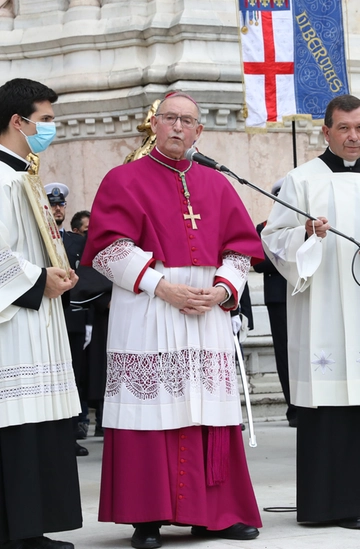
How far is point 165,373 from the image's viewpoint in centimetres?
602

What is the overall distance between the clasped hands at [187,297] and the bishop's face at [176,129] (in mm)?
682

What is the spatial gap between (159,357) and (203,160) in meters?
0.94

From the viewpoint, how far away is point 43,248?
5.88 m

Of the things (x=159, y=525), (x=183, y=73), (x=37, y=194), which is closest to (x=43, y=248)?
(x=37, y=194)

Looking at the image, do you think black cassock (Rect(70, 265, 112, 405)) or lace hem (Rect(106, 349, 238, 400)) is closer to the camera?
lace hem (Rect(106, 349, 238, 400))

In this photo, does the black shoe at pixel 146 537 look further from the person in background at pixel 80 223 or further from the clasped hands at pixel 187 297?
the person in background at pixel 80 223

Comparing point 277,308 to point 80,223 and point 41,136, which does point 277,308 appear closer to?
point 80,223

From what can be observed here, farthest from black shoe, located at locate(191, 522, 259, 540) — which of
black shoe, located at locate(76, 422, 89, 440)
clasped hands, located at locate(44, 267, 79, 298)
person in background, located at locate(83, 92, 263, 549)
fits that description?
black shoe, located at locate(76, 422, 89, 440)

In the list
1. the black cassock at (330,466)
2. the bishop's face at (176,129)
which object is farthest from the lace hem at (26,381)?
the black cassock at (330,466)

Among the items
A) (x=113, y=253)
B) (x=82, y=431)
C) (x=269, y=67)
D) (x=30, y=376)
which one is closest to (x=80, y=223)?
(x=82, y=431)

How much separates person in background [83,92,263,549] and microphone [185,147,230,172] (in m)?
0.18

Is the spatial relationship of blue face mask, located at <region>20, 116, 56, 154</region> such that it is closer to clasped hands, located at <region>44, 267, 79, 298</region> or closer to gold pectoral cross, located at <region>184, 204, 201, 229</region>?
clasped hands, located at <region>44, 267, 79, 298</region>

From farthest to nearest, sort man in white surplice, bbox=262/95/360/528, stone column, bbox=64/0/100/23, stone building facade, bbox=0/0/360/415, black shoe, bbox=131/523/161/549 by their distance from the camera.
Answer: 1. stone column, bbox=64/0/100/23
2. stone building facade, bbox=0/0/360/415
3. man in white surplice, bbox=262/95/360/528
4. black shoe, bbox=131/523/161/549

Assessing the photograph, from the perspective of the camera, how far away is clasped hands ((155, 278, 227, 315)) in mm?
5969
